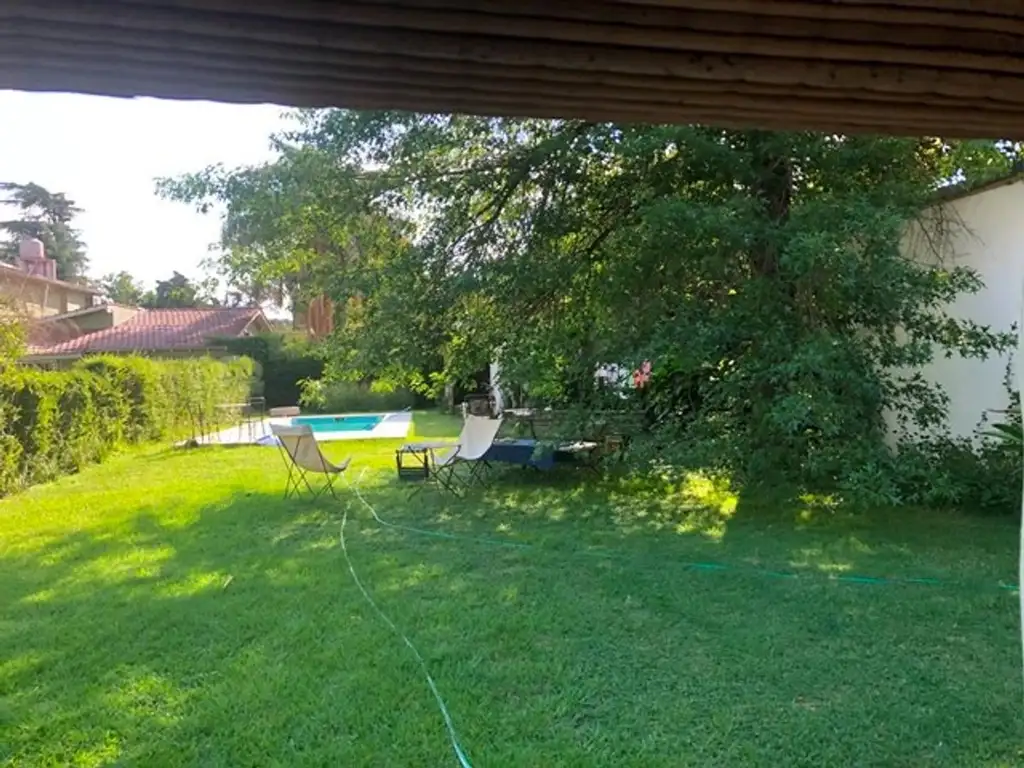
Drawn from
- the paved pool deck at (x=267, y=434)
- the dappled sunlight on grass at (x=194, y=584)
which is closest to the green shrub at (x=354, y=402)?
the paved pool deck at (x=267, y=434)

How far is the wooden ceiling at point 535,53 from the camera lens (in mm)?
1823

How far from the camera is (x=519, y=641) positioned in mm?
3984

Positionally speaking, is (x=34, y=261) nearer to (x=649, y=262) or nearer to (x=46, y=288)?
(x=46, y=288)

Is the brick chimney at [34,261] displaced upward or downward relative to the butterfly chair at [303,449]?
upward

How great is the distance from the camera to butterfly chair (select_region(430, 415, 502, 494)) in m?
8.67

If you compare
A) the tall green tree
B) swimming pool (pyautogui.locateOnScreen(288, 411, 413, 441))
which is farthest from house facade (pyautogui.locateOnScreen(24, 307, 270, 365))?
the tall green tree

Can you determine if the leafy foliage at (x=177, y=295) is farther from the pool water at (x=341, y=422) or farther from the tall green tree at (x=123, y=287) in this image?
the pool water at (x=341, y=422)

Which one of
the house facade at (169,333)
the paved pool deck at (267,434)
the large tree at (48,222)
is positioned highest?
the large tree at (48,222)

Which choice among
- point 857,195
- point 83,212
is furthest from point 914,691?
point 83,212

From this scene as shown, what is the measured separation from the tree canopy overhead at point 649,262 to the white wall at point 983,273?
208mm

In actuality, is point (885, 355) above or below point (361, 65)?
below

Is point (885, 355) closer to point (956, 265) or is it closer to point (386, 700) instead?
point (956, 265)

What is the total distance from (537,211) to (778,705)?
18.0 feet

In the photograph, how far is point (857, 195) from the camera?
20.2 feet
